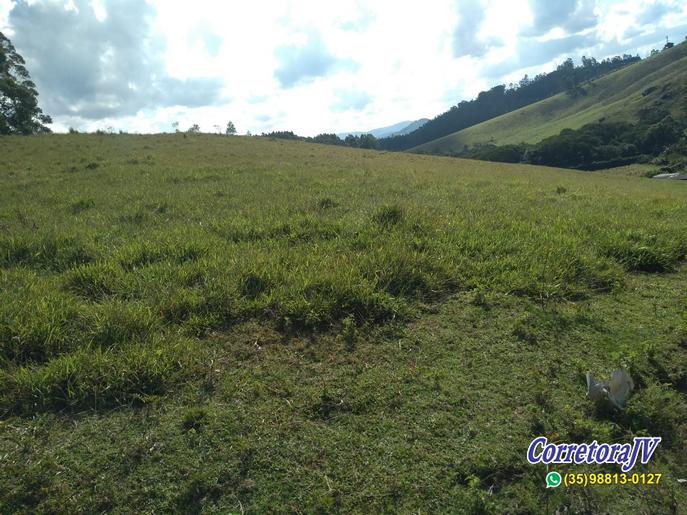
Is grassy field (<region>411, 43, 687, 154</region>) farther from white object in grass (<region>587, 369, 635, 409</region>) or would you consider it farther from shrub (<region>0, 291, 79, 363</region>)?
shrub (<region>0, 291, 79, 363</region>)

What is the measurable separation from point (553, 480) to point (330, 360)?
86.2 inches

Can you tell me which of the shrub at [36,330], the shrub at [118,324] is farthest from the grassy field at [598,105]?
the shrub at [36,330]

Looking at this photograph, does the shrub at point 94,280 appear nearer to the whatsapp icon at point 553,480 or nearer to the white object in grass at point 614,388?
the whatsapp icon at point 553,480

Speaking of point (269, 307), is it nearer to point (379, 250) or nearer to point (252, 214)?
point (379, 250)

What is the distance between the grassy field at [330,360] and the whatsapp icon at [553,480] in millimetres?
46

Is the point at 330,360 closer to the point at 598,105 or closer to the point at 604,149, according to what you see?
the point at 604,149

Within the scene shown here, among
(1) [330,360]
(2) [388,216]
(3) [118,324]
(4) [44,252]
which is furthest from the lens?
(2) [388,216]

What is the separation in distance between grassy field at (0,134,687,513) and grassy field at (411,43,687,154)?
16129 cm

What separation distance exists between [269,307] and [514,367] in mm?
2870

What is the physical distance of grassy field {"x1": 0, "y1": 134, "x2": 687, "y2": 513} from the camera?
9.71 ft

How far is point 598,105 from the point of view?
166 meters

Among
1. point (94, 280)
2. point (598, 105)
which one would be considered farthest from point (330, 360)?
point (598, 105)

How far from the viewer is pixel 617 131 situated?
4815 inches

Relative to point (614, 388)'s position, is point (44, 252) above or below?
above
